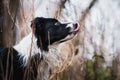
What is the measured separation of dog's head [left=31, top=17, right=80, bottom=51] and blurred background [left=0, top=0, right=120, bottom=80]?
50cm

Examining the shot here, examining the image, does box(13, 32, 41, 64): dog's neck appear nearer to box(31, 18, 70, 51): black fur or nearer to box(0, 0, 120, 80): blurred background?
box(31, 18, 70, 51): black fur

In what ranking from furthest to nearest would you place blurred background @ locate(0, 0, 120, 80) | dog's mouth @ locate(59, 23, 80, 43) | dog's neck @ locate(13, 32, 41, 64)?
blurred background @ locate(0, 0, 120, 80), dog's neck @ locate(13, 32, 41, 64), dog's mouth @ locate(59, 23, 80, 43)

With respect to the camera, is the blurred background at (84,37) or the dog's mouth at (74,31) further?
the blurred background at (84,37)

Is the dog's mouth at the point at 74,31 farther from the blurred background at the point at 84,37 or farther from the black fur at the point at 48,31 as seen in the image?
the blurred background at the point at 84,37

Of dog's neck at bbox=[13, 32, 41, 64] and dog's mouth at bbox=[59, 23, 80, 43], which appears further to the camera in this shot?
dog's neck at bbox=[13, 32, 41, 64]

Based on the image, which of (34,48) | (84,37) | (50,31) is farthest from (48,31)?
(84,37)

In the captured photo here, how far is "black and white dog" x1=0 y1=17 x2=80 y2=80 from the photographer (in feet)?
25.6

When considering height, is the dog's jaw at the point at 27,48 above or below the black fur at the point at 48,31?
below

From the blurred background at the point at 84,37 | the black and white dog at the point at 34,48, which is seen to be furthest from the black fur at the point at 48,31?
the blurred background at the point at 84,37

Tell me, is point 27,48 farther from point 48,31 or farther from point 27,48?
point 48,31

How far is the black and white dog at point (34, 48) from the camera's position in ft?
25.6

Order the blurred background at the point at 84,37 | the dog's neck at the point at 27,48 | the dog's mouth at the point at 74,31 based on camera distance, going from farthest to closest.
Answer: the blurred background at the point at 84,37 < the dog's neck at the point at 27,48 < the dog's mouth at the point at 74,31

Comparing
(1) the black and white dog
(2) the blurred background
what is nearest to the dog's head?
(1) the black and white dog

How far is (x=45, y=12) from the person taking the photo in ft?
29.9
